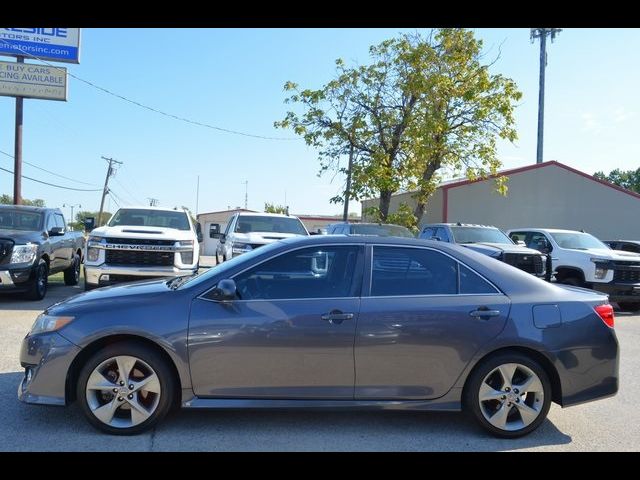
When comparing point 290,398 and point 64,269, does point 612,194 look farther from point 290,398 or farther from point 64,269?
point 290,398

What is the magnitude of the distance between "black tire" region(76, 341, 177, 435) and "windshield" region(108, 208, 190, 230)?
22.8 feet

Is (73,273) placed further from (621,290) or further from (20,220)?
(621,290)

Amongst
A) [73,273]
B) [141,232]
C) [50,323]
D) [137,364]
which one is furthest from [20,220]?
[137,364]

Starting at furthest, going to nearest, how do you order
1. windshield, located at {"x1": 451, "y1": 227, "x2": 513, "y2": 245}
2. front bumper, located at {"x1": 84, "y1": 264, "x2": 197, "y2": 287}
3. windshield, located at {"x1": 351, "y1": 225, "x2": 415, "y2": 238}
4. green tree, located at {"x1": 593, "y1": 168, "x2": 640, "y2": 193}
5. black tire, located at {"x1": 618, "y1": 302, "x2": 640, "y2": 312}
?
1. green tree, located at {"x1": 593, "y1": 168, "x2": 640, "y2": 193}
2. windshield, located at {"x1": 351, "y1": 225, "x2": 415, "y2": 238}
3. black tire, located at {"x1": 618, "y1": 302, "x2": 640, "y2": 312}
4. windshield, located at {"x1": 451, "y1": 227, "x2": 513, "y2": 245}
5. front bumper, located at {"x1": 84, "y1": 264, "x2": 197, "y2": 287}

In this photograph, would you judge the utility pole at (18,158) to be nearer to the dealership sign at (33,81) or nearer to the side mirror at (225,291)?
the dealership sign at (33,81)

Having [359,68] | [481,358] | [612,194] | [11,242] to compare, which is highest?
[359,68]

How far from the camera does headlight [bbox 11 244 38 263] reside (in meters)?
9.21

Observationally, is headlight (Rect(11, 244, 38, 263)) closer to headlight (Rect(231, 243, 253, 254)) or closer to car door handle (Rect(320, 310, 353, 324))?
headlight (Rect(231, 243, 253, 254))

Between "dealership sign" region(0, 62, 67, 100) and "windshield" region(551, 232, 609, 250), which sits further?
"dealership sign" region(0, 62, 67, 100)

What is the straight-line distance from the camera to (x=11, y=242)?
30.0 feet

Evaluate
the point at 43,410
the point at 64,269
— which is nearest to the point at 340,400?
the point at 43,410

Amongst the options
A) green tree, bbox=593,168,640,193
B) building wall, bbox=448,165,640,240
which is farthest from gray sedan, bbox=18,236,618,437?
green tree, bbox=593,168,640,193

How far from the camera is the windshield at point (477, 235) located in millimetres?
12211
